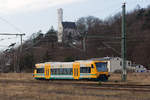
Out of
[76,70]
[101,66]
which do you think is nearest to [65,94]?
[101,66]

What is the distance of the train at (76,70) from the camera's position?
34.4m

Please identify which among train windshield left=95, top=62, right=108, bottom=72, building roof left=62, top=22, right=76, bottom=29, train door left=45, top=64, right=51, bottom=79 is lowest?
train door left=45, top=64, right=51, bottom=79

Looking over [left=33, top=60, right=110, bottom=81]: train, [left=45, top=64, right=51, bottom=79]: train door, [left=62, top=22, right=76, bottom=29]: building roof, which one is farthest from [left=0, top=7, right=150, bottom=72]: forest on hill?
[left=33, top=60, right=110, bottom=81]: train

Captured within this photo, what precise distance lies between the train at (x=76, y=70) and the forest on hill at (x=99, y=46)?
37.4m

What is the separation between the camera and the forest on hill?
8575 cm

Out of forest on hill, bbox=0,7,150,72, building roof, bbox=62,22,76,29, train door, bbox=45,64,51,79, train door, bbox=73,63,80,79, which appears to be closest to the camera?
train door, bbox=73,63,80,79

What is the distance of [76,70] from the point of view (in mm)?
36000

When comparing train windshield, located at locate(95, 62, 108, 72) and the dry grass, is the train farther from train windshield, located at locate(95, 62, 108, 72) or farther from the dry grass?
the dry grass

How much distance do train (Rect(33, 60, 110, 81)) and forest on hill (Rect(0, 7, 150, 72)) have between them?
123ft

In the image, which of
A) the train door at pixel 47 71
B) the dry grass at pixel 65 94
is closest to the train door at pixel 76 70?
the train door at pixel 47 71

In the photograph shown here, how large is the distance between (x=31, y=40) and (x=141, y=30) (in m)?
44.7

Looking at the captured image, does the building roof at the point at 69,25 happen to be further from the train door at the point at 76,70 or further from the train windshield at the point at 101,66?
the train windshield at the point at 101,66

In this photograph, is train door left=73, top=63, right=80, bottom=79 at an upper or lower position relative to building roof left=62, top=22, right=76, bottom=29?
lower

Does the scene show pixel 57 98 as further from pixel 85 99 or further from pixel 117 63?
pixel 117 63
